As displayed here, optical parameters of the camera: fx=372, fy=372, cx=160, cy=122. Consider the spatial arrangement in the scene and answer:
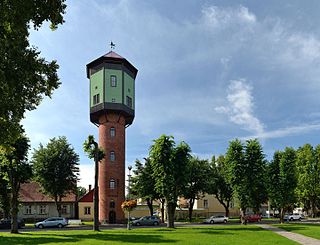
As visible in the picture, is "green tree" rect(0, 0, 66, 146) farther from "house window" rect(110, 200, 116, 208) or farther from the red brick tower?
"house window" rect(110, 200, 116, 208)

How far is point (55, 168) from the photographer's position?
5600cm

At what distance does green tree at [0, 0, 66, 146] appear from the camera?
42.9 ft

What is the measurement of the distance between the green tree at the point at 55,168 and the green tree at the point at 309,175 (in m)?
44.5

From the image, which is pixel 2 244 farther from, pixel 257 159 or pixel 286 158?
pixel 286 158

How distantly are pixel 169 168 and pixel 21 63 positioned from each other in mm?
30697

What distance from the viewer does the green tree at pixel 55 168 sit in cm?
5562

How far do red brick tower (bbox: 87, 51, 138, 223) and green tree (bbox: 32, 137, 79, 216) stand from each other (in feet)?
15.6

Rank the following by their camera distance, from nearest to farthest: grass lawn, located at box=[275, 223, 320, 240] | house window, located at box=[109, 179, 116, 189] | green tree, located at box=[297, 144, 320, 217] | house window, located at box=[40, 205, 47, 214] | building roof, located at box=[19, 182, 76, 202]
Result: grass lawn, located at box=[275, 223, 320, 240]
house window, located at box=[109, 179, 116, 189]
building roof, located at box=[19, 182, 76, 202]
house window, located at box=[40, 205, 47, 214]
green tree, located at box=[297, 144, 320, 217]

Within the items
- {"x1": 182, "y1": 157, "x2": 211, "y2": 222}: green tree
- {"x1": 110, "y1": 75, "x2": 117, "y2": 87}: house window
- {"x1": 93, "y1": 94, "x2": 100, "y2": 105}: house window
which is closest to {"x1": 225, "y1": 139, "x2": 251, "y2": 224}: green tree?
{"x1": 182, "y1": 157, "x2": 211, "y2": 222}: green tree

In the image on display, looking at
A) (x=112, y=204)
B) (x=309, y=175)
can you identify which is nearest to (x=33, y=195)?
(x=112, y=204)

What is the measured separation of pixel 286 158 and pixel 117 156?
24913mm

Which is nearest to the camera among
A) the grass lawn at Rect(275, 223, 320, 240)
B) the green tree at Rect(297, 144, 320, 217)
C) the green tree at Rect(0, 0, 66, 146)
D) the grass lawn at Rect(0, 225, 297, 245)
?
the green tree at Rect(0, 0, 66, 146)

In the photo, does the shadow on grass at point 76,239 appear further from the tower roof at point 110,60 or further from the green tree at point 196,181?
the green tree at point 196,181

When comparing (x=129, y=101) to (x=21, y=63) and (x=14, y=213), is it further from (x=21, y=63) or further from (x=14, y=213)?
(x=21, y=63)
